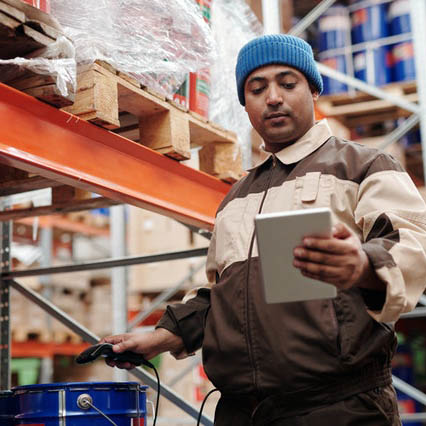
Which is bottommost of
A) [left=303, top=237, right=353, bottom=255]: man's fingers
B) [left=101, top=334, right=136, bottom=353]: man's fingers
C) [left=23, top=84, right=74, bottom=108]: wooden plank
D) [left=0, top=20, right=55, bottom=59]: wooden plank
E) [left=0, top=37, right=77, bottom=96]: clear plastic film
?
[left=101, top=334, right=136, bottom=353]: man's fingers

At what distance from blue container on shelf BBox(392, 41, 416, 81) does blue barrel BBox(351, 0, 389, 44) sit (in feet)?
0.91

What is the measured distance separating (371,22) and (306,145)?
4462mm

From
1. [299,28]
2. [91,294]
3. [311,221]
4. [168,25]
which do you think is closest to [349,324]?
[311,221]

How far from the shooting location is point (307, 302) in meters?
1.91

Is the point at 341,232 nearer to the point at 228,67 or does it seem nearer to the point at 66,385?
the point at 66,385

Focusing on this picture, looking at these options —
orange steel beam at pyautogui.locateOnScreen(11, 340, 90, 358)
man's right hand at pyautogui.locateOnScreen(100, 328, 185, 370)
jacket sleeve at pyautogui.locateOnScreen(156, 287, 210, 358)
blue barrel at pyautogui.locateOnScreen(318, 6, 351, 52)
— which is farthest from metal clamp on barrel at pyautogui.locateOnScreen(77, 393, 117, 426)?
orange steel beam at pyautogui.locateOnScreen(11, 340, 90, 358)

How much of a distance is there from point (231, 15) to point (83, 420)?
221 centimetres

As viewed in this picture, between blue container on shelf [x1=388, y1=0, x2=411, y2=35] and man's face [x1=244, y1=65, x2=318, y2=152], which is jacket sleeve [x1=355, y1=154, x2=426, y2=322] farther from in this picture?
blue container on shelf [x1=388, y1=0, x2=411, y2=35]

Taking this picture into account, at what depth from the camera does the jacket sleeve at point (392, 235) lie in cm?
169

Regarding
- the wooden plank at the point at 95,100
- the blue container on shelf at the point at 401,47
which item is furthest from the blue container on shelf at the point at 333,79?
the wooden plank at the point at 95,100

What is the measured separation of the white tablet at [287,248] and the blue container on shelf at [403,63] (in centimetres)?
455

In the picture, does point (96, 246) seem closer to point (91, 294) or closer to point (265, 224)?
point (91, 294)

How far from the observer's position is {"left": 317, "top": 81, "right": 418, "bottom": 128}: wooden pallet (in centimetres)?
579

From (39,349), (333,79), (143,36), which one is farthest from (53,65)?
(39,349)
